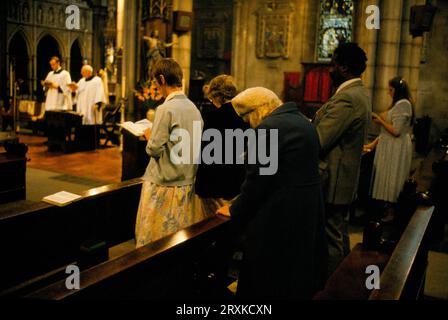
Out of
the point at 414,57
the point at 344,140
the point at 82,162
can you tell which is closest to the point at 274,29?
the point at 414,57

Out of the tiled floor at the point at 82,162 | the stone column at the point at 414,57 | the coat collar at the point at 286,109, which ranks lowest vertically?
the tiled floor at the point at 82,162

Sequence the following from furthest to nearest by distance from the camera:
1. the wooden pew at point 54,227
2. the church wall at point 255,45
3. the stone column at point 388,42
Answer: the church wall at point 255,45, the stone column at point 388,42, the wooden pew at point 54,227

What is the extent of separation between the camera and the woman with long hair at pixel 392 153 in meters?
5.53

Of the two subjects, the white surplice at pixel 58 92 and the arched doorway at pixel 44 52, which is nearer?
the white surplice at pixel 58 92

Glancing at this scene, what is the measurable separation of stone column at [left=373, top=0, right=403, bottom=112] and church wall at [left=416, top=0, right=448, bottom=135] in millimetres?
5971

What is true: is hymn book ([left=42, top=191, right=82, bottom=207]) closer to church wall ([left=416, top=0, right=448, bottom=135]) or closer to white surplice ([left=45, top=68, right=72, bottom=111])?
white surplice ([left=45, top=68, right=72, bottom=111])

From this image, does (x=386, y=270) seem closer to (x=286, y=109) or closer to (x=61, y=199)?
(x=286, y=109)

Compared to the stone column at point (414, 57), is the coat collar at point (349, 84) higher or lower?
lower

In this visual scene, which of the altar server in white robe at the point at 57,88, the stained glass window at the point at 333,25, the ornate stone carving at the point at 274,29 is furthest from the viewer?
the ornate stone carving at the point at 274,29

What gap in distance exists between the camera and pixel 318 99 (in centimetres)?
1445

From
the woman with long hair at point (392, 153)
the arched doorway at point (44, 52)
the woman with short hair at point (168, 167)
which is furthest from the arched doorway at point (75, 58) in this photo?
the woman with short hair at point (168, 167)

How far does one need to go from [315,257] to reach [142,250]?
90 centimetres

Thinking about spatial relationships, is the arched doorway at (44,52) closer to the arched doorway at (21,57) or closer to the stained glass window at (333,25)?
the arched doorway at (21,57)

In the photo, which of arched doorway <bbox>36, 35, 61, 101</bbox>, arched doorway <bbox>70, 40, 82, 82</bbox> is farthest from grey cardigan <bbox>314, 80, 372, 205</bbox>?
arched doorway <bbox>70, 40, 82, 82</bbox>
